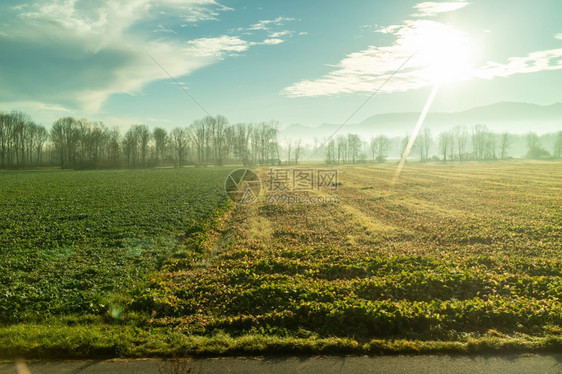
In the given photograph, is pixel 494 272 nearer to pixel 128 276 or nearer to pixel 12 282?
pixel 128 276

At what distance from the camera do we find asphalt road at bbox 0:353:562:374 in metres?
6.97

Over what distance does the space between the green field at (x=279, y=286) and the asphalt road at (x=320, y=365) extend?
1.00 feet

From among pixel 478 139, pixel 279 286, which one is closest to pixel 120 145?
pixel 279 286

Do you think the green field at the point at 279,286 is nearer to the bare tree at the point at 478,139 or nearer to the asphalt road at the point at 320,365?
the asphalt road at the point at 320,365

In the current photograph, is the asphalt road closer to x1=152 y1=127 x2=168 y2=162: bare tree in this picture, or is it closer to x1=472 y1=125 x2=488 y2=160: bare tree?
x1=152 y1=127 x2=168 y2=162: bare tree

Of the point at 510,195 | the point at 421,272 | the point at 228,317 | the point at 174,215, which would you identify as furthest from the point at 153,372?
the point at 510,195

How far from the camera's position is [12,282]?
11289mm

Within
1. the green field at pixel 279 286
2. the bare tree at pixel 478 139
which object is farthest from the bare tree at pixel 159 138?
the bare tree at pixel 478 139

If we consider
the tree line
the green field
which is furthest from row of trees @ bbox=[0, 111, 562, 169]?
the green field

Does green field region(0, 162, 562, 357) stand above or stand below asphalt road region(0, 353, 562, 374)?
above

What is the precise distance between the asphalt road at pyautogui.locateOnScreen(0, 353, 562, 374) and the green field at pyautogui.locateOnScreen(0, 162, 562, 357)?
0.31 m

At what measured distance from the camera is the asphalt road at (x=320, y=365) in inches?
275

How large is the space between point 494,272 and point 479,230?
7252 millimetres

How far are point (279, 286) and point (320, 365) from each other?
3.72 meters
